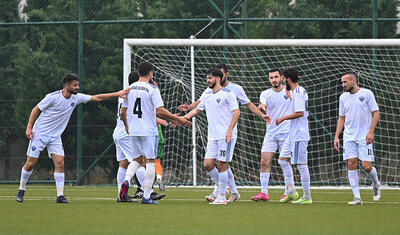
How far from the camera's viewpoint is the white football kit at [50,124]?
11.4 metres

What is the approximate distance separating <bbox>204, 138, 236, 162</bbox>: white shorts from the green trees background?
687cm

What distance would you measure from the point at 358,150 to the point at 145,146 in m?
3.02

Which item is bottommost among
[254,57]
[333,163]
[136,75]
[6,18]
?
[333,163]

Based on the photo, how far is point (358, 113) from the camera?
11.4 m

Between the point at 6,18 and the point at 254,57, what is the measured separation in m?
6.52

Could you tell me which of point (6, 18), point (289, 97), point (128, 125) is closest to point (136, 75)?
point (128, 125)

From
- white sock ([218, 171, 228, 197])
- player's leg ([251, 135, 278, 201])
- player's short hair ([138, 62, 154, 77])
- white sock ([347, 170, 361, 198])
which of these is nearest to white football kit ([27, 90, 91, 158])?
player's short hair ([138, 62, 154, 77])

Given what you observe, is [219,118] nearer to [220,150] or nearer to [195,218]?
[220,150]

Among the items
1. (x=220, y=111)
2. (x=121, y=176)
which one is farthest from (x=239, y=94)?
(x=121, y=176)

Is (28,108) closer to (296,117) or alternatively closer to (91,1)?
(91,1)

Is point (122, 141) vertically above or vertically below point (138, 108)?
below

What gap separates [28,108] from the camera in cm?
1866

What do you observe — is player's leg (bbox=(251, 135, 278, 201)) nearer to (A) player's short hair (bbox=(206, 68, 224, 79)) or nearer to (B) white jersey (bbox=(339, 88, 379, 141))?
(B) white jersey (bbox=(339, 88, 379, 141))

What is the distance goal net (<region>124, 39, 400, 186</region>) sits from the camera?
17203 mm
